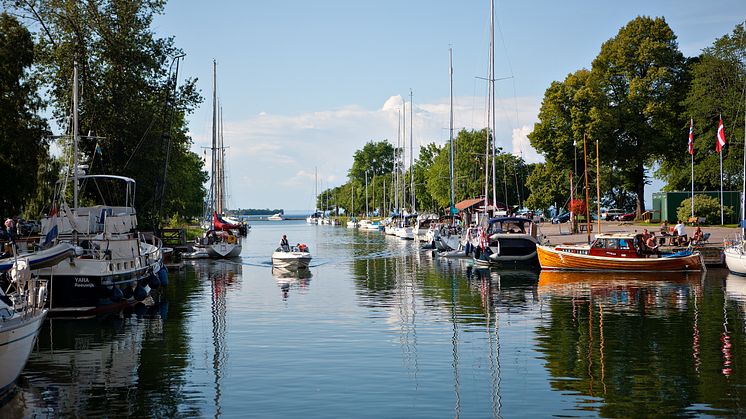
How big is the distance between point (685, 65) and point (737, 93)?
1070 cm

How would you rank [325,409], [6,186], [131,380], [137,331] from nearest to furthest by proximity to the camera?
[325,409] → [131,380] → [137,331] → [6,186]

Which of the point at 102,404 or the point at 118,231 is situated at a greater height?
the point at 118,231

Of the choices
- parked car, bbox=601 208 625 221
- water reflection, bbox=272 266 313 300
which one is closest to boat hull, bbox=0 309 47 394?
water reflection, bbox=272 266 313 300

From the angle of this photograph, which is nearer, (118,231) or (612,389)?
(612,389)

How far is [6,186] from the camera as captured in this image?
167ft

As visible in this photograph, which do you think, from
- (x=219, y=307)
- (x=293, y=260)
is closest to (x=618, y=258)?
(x=293, y=260)

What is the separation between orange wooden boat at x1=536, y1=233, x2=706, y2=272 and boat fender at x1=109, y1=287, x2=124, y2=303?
26.3 metres

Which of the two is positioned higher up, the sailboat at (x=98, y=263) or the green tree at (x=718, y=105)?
the green tree at (x=718, y=105)

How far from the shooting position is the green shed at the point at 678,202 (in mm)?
72000

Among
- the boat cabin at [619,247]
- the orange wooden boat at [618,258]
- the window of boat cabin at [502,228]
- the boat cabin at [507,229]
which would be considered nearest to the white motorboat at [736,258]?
the orange wooden boat at [618,258]

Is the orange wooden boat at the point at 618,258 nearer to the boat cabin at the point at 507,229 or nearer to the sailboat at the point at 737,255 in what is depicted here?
the sailboat at the point at 737,255

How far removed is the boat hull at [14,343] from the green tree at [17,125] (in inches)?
1400

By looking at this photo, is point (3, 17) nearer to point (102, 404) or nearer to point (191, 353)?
point (191, 353)

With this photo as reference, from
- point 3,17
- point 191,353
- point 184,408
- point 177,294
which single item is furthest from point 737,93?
point 184,408
